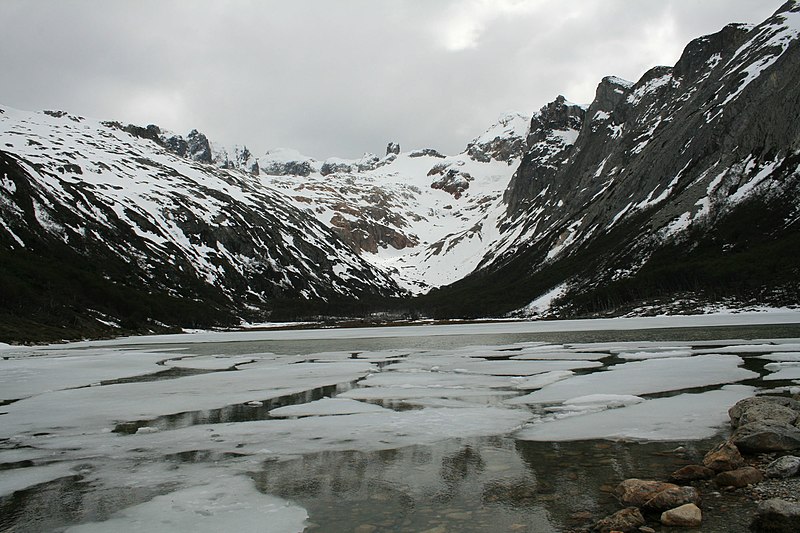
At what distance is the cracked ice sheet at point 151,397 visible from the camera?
1761 centimetres

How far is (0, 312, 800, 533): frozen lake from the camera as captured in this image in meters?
8.93

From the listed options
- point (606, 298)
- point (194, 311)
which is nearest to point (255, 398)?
point (606, 298)

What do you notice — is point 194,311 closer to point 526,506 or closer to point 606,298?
point 606,298

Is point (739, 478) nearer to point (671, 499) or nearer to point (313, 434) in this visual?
point (671, 499)

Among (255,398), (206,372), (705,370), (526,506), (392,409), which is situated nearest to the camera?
(526,506)

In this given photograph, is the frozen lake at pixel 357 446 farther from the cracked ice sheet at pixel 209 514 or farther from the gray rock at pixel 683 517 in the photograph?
the gray rock at pixel 683 517

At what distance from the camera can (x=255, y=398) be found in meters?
22.1

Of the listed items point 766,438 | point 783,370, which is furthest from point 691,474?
point 783,370

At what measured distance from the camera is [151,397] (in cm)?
2272

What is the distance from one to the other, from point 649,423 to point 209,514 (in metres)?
11.3

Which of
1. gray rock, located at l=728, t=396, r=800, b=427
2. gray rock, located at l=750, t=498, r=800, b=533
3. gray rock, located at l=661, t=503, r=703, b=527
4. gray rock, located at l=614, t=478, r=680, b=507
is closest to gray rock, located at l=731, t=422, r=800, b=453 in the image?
gray rock, located at l=728, t=396, r=800, b=427

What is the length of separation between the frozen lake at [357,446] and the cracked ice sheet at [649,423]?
3.0 inches

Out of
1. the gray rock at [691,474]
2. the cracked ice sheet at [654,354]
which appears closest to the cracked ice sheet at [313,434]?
the gray rock at [691,474]

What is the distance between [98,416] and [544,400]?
15763mm
